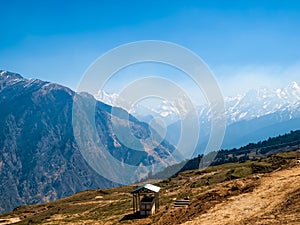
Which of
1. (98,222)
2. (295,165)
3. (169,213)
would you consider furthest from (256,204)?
(98,222)

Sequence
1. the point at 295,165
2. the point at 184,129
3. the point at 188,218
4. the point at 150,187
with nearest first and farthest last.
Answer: the point at 188,218 → the point at 295,165 → the point at 150,187 → the point at 184,129

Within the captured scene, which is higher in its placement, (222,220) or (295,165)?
(295,165)

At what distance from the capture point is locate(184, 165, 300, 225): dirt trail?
33.2m

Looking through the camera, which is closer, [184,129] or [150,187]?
[150,187]

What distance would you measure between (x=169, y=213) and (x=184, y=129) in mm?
47284

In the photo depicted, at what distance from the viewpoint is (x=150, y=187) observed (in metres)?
59.1

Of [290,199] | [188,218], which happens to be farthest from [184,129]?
[290,199]

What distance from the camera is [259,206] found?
3766cm

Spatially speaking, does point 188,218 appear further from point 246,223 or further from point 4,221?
point 4,221

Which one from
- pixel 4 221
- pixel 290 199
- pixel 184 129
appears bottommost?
pixel 4 221

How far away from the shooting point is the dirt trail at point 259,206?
3322 cm

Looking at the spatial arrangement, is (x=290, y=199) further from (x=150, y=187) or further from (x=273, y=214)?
(x=150, y=187)

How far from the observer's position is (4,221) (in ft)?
358

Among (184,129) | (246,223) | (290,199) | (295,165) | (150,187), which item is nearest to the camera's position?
(246,223)
